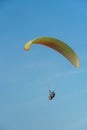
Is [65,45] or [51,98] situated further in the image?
[51,98]

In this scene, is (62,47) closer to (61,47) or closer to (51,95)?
(61,47)

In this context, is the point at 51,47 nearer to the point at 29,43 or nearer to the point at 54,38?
the point at 54,38

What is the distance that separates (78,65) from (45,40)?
14.7 feet

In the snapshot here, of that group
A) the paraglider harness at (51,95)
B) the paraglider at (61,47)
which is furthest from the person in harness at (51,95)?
the paraglider at (61,47)

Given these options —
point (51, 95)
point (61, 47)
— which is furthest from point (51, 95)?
point (61, 47)

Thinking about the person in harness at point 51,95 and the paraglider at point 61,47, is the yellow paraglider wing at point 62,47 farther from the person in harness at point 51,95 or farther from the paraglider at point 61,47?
the person in harness at point 51,95

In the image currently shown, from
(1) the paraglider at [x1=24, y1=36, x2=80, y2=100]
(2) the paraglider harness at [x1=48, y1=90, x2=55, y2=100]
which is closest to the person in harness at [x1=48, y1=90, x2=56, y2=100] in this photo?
(2) the paraglider harness at [x1=48, y1=90, x2=55, y2=100]

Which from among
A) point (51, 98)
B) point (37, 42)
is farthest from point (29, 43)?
point (51, 98)

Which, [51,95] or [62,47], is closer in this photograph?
[62,47]

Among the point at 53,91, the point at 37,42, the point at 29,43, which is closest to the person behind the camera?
the point at 29,43

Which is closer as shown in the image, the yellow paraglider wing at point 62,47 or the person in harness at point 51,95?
the yellow paraglider wing at point 62,47

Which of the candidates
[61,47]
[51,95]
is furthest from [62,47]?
[51,95]

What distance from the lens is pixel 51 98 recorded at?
58000mm

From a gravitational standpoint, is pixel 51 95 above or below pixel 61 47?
below
